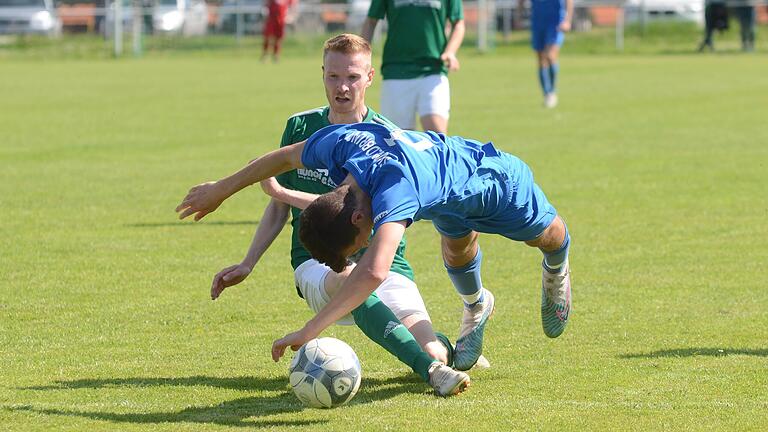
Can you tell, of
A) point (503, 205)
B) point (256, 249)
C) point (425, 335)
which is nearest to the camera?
point (503, 205)

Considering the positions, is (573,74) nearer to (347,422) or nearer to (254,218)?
(254,218)

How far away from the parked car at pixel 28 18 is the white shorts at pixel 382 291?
35555 mm

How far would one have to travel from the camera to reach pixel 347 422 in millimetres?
5273

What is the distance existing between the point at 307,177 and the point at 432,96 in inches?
187

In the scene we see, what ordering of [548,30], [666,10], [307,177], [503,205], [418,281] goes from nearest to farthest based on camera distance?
1. [503,205]
2. [307,177]
3. [418,281]
4. [548,30]
5. [666,10]

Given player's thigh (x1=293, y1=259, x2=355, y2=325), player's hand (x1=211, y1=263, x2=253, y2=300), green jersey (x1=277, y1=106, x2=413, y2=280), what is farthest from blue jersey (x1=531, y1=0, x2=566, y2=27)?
player's hand (x1=211, y1=263, x2=253, y2=300)

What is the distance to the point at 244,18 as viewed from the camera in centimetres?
4019

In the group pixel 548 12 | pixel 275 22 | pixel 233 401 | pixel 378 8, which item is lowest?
pixel 233 401

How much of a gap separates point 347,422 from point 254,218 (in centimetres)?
603

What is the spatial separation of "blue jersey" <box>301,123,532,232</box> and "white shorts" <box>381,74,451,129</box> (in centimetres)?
542

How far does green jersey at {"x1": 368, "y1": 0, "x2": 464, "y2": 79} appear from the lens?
1110cm

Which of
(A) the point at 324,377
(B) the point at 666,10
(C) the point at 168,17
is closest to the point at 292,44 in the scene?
(C) the point at 168,17

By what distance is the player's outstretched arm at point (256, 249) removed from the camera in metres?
5.96

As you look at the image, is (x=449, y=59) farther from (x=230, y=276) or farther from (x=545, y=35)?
(x=545, y=35)
